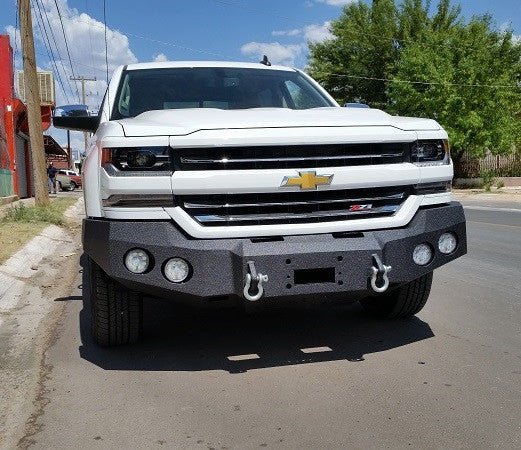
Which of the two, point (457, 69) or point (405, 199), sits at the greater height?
point (457, 69)

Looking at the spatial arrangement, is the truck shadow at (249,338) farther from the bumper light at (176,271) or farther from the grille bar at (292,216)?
the grille bar at (292,216)

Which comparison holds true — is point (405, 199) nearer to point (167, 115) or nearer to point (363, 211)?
point (363, 211)

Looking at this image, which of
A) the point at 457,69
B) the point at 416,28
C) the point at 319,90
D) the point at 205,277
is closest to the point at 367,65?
the point at 416,28

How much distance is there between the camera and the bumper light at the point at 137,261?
3.82 meters

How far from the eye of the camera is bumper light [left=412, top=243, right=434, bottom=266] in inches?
162

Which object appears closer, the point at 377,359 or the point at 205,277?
the point at 205,277

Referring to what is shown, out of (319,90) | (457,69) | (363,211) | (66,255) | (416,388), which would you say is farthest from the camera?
(457,69)

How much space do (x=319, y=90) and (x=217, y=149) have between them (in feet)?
7.86

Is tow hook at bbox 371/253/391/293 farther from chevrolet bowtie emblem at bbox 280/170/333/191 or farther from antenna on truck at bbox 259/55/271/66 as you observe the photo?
antenna on truck at bbox 259/55/271/66

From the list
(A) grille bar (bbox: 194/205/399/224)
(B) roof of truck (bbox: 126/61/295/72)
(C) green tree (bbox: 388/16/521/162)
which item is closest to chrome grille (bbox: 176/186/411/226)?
(A) grille bar (bbox: 194/205/399/224)

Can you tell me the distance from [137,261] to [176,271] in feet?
0.76

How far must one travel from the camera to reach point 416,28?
41.0m

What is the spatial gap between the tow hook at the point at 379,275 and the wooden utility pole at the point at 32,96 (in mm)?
13899

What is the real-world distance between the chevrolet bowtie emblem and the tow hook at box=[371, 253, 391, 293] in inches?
21.1
